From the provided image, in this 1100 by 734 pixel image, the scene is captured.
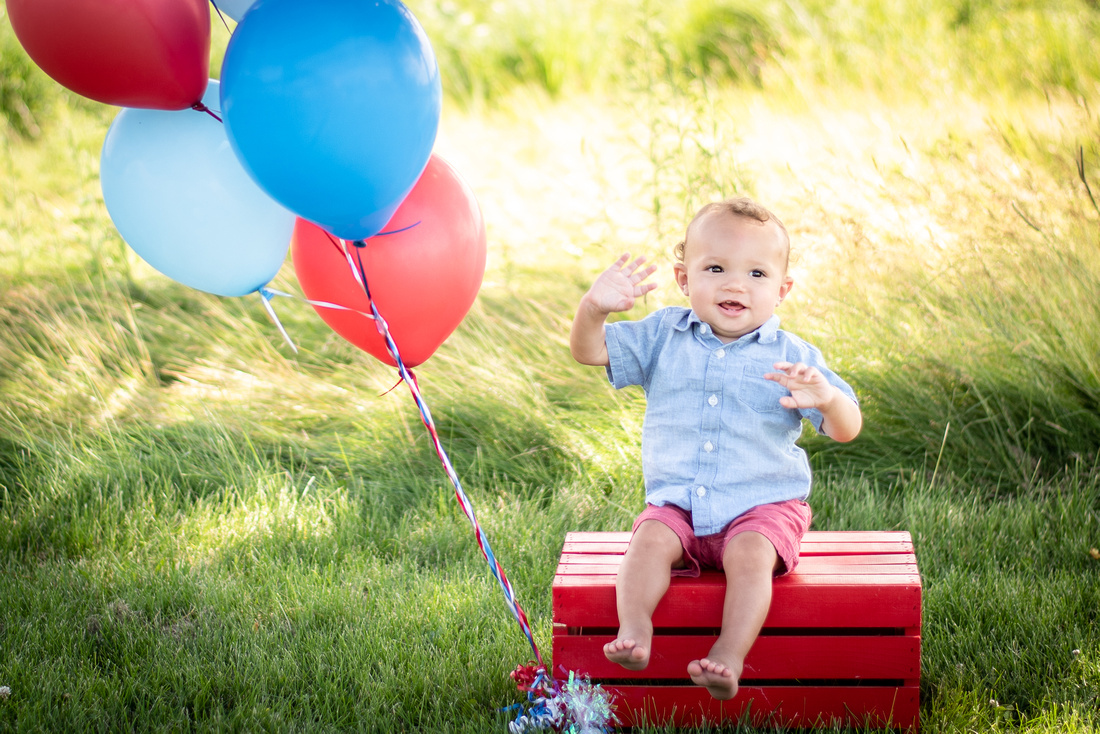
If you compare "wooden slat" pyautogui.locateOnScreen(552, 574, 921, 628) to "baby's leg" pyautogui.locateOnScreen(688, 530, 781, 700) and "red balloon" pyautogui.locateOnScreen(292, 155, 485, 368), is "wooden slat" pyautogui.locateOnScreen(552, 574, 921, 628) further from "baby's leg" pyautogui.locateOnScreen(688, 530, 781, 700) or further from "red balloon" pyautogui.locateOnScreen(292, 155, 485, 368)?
"red balloon" pyautogui.locateOnScreen(292, 155, 485, 368)

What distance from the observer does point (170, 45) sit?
2.00 meters

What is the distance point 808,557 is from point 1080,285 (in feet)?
5.88

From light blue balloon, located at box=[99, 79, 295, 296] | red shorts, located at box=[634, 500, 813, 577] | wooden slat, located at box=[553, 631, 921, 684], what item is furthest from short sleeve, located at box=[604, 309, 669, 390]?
light blue balloon, located at box=[99, 79, 295, 296]

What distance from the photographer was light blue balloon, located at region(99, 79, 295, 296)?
2.17 metres

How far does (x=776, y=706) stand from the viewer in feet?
7.23

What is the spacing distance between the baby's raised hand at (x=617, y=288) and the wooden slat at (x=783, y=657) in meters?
0.77

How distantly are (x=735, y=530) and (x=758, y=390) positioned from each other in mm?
346

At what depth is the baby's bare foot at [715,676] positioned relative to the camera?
1.94 metres

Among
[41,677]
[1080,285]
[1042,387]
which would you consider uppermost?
[1080,285]

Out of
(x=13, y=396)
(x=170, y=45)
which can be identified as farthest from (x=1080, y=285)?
(x=13, y=396)

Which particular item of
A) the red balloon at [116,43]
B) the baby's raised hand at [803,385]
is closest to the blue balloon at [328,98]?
the red balloon at [116,43]

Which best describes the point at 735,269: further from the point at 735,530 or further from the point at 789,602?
the point at 789,602

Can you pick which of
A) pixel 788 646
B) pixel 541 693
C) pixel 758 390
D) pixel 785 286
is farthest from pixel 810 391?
pixel 541 693

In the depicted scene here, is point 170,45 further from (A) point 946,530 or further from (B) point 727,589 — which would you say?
(A) point 946,530
